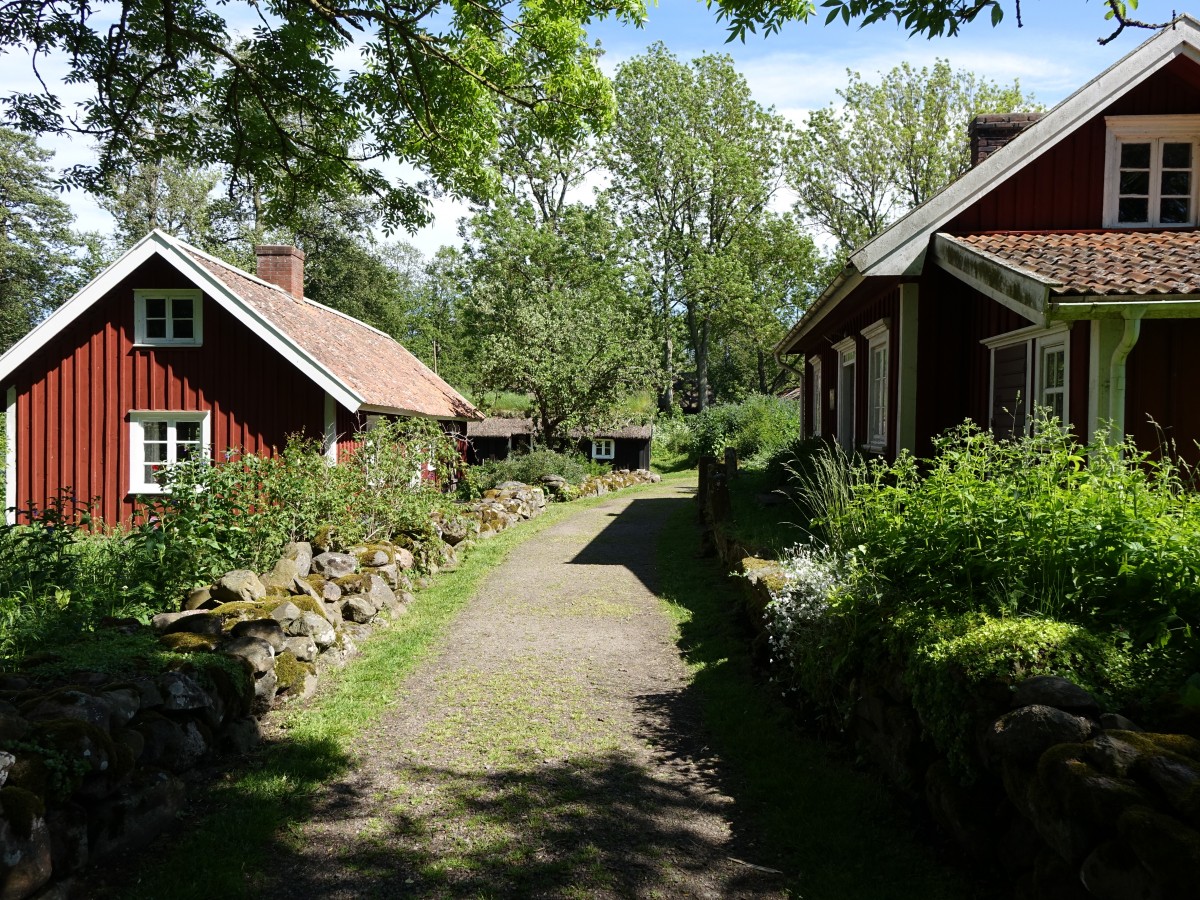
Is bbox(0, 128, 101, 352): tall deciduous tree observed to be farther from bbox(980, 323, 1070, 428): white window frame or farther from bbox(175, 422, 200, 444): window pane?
bbox(980, 323, 1070, 428): white window frame

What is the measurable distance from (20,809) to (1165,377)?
880cm

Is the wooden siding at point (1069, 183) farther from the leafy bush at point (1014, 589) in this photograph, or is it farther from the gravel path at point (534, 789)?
the gravel path at point (534, 789)

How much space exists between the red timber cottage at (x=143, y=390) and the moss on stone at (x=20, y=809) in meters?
11.6

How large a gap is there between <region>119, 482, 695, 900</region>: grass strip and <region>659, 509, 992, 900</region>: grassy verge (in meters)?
2.42

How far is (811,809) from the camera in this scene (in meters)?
4.45

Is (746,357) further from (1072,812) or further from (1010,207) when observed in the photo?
(1072,812)

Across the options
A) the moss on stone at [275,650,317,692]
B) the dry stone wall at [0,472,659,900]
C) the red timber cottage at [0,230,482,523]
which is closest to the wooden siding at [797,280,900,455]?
the dry stone wall at [0,472,659,900]

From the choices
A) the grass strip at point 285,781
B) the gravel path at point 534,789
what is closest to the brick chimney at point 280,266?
the grass strip at point 285,781

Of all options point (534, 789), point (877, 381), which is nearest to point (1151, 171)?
point (877, 381)

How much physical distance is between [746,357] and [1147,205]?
53824 mm

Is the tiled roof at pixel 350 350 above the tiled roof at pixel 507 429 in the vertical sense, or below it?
above

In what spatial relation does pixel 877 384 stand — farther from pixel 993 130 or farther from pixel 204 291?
pixel 204 291

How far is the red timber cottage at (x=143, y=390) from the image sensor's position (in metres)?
14.9

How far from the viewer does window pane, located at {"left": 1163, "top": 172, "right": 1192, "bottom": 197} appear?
32.6ft
